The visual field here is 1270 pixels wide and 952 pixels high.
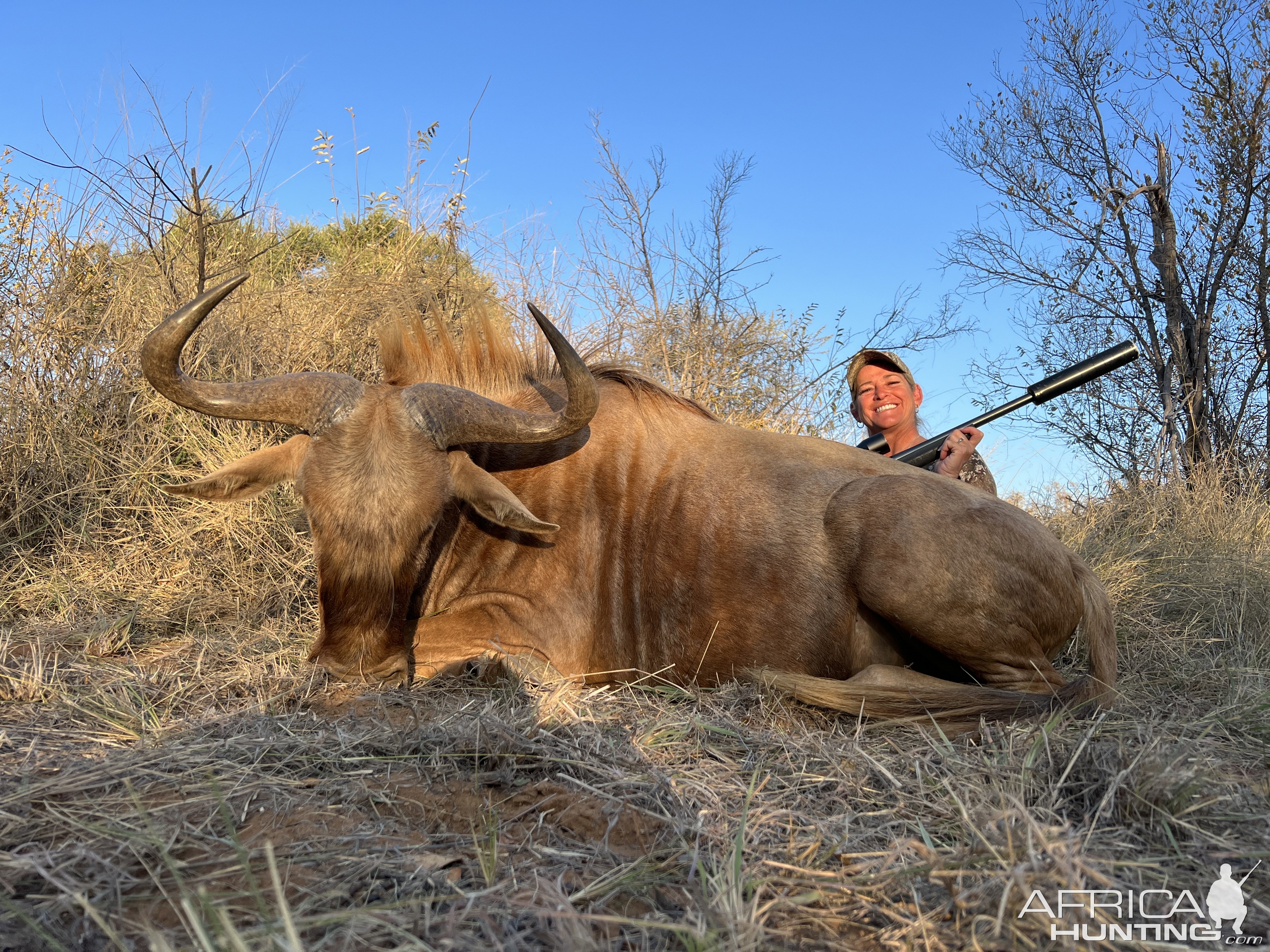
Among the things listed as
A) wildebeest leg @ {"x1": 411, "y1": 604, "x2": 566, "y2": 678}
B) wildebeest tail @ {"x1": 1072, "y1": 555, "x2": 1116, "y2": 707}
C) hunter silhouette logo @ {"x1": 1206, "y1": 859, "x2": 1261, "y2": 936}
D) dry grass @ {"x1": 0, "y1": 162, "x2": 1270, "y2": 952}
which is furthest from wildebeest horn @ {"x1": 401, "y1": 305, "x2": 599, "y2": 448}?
hunter silhouette logo @ {"x1": 1206, "y1": 859, "x2": 1261, "y2": 936}

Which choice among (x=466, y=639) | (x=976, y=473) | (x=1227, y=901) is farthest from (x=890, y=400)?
(x=1227, y=901)

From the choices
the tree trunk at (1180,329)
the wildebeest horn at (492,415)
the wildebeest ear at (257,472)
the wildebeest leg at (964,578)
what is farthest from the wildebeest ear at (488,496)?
the tree trunk at (1180,329)

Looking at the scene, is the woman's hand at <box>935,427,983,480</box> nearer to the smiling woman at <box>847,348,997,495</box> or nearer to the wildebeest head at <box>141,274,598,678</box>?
the smiling woman at <box>847,348,997,495</box>

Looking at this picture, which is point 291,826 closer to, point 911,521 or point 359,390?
point 359,390

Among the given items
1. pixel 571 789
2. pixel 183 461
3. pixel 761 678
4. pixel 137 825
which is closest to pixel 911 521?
pixel 761 678

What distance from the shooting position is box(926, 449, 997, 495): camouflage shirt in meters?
6.05

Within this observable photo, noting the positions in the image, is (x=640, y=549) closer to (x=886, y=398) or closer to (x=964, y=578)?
(x=964, y=578)

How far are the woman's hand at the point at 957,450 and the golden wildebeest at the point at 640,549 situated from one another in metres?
1.65

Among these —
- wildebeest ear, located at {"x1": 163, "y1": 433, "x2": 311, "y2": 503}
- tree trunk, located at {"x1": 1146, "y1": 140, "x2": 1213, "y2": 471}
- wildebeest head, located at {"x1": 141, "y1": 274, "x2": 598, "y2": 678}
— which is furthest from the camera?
tree trunk, located at {"x1": 1146, "y1": 140, "x2": 1213, "y2": 471}

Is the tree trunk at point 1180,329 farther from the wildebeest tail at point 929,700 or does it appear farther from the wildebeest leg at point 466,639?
the wildebeest leg at point 466,639

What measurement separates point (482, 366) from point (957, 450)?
128 inches

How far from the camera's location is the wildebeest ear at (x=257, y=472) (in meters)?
3.85

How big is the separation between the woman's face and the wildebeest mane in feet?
8.15

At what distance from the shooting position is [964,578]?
132 inches
